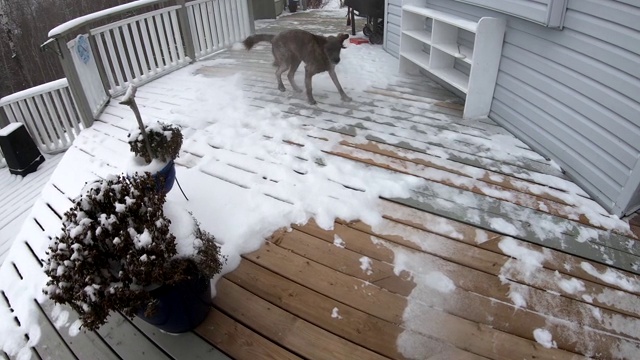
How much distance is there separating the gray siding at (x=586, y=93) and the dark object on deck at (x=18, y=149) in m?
6.49

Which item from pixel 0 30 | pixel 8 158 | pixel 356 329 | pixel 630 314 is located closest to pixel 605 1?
pixel 630 314

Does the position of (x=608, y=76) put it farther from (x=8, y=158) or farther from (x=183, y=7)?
(x=8, y=158)

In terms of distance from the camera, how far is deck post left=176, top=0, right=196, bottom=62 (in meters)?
5.49

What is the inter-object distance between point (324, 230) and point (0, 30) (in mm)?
21681

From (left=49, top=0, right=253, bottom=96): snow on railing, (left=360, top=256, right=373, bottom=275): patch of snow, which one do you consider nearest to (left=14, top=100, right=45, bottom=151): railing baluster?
(left=49, top=0, right=253, bottom=96): snow on railing

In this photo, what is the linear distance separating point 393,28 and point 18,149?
19.3ft

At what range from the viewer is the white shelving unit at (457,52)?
332cm

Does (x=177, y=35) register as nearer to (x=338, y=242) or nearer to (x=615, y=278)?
(x=338, y=242)

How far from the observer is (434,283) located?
1939 mm

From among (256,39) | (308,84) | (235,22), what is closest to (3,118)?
(235,22)

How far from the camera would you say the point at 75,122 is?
5.50 metres

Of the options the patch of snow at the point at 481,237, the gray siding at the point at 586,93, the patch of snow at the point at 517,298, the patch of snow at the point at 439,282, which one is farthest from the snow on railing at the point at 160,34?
the patch of snow at the point at 517,298

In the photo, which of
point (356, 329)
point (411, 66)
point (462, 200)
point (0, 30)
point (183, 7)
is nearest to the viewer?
point (356, 329)

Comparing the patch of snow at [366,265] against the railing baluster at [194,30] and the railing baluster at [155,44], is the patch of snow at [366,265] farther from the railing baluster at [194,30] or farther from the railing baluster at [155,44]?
the railing baluster at [194,30]
